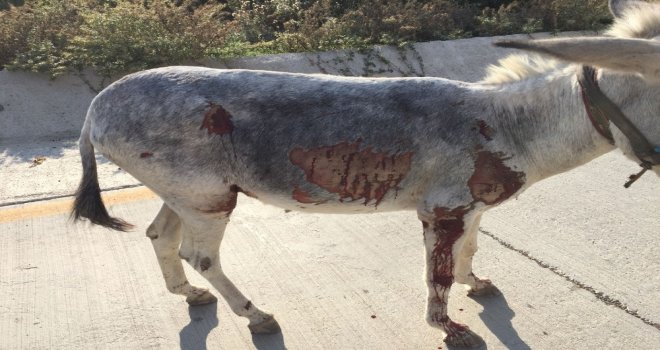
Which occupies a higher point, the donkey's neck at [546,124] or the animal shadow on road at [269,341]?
the donkey's neck at [546,124]

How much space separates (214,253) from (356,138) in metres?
1.00

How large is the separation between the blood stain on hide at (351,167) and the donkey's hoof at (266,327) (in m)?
0.85

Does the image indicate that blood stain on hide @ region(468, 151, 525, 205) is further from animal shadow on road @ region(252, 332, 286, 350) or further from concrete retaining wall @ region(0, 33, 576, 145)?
concrete retaining wall @ region(0, 33, 576, 145)

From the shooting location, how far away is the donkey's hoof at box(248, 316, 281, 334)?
3.31m

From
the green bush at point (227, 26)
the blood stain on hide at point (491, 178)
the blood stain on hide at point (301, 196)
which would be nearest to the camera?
the blood stain on hide at point (491, 178)

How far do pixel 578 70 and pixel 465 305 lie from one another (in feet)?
5.08

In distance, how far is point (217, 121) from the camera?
114 inches

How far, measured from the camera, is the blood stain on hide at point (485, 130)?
2.87 metres

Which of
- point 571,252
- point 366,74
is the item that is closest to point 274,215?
point 571,252

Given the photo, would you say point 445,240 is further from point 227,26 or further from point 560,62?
point 227,26

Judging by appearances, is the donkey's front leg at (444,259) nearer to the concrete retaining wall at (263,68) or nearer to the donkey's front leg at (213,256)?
the donkey's front leg at (213,256)

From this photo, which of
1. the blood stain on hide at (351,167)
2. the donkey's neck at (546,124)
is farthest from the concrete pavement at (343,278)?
the donkey's neck at (546,124)

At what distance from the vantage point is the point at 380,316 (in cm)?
345

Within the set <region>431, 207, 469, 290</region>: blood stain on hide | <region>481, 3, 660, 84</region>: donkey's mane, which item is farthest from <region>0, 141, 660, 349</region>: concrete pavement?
<region>481, 3, 660, 84</region>: donkey's mane
